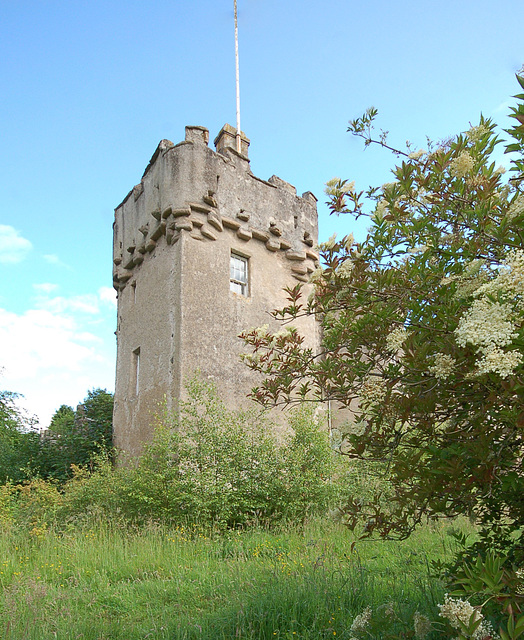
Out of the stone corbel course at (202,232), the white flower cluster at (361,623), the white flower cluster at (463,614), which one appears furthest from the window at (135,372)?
the white flower cluster at (463,614)

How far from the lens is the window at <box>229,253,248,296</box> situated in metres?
12.1

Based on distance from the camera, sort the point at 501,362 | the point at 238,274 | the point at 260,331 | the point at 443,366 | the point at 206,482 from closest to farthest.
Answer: the point at 501,362 → the point at 443,366 → the point at 260,331 → the point at 206,482 → the point at 238,274

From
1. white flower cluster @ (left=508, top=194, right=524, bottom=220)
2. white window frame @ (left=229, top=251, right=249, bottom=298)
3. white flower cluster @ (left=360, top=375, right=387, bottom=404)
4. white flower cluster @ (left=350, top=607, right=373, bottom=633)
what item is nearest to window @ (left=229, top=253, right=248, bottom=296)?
white window frame @ (left=229, top=251, right=249, bottom=298)

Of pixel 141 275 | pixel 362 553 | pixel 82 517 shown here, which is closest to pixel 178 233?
pixel 141 275

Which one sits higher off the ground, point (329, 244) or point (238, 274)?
point (238, 274)

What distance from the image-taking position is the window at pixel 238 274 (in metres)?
12.1

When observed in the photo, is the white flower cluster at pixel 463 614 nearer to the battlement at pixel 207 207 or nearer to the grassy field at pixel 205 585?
the grassy field at pixel 205 585

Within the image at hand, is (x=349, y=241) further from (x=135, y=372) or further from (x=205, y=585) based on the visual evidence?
(x=135, y=372)

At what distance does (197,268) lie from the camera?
37.1 feet

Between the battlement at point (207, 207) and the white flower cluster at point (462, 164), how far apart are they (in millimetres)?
8704

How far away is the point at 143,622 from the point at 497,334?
13.4ft

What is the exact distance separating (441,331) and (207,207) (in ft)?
30.6

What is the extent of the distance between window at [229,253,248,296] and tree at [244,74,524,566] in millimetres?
8432

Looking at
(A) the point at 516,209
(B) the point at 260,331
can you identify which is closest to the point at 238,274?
(B) the point at 260,331
